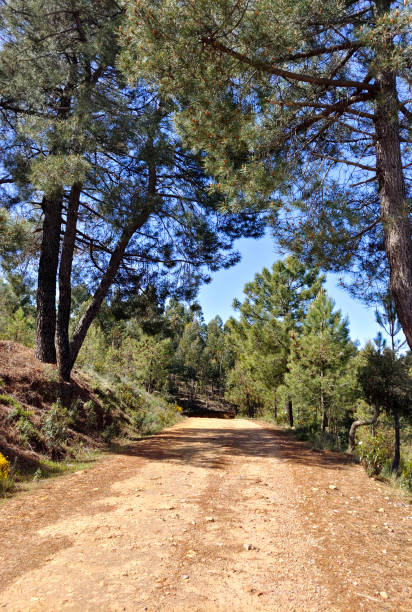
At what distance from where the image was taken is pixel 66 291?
8438mm

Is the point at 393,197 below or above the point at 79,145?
below

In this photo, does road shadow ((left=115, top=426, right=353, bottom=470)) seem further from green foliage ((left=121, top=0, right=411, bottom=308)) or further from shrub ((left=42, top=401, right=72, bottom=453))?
green foliage ((left=121, top=0, right=411, bottom=308))

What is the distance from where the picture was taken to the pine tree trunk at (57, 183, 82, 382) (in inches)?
322

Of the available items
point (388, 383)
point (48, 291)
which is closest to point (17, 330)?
point (48, 291)

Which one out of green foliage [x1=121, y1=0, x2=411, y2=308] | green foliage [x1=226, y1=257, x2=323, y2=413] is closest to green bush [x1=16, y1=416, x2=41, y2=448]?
green foliage [x1=121, y1=0, x2=411, y2=308]

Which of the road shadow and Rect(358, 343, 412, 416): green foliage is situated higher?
Rect(358, 343, 412, 416): green foliage

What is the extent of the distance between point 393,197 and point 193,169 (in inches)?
228

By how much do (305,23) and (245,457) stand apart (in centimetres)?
693

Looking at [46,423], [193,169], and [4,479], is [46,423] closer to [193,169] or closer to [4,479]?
[4,479]

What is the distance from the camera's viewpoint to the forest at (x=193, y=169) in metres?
4.53

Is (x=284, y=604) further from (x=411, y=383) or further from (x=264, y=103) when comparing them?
(x=411, y=383)

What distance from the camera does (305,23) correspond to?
4676 millimetres

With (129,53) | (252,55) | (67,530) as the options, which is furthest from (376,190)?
(67,530)

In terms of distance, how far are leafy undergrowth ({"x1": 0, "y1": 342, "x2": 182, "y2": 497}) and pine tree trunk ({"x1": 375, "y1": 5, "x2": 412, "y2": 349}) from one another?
17.4 feet
